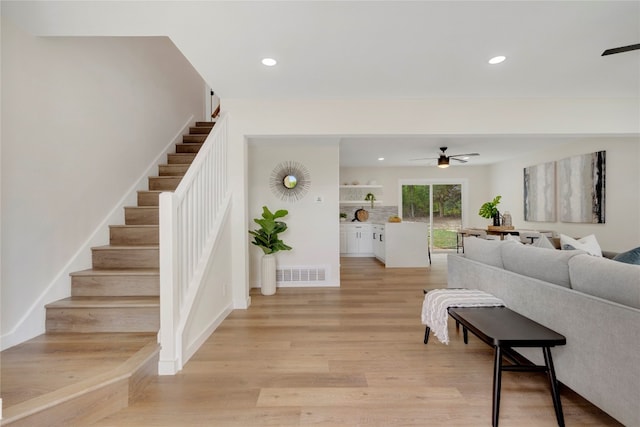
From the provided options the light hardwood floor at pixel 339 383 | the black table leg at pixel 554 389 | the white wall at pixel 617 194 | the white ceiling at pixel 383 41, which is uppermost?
the white ceiling at pixel 383 41

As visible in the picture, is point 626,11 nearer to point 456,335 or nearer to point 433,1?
point 433,1

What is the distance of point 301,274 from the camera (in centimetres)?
465

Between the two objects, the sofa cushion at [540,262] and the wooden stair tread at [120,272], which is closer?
the sofa cushion at [540,262]

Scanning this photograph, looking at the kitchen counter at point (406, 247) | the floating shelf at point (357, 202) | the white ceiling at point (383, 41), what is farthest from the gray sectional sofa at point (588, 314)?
the floating shelf at point (357, 202)

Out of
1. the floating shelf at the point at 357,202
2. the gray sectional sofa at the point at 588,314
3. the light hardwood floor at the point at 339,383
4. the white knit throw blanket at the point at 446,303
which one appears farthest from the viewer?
the floating shelf at the point at 357,202

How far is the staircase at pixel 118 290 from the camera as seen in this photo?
7.44ft

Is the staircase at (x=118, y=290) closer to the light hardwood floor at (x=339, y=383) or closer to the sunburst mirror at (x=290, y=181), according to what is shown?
the light hardwood floor at (x=339, y=383)

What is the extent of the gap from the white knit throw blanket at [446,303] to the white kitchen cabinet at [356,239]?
5.23 metres

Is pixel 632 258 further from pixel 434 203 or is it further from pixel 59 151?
pixel 434 203

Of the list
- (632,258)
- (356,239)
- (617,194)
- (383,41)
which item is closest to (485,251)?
(632,258)

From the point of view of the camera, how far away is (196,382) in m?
1.98

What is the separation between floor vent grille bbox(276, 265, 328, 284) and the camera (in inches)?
182

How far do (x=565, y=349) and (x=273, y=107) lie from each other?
132 inches

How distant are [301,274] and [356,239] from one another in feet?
10.8
